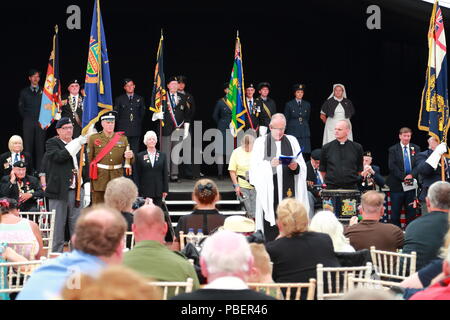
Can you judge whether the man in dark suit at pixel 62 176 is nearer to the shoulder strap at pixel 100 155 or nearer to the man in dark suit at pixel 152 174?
the shoulder strap at pixel 100 155

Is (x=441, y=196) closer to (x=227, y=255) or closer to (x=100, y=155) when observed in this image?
(x=227, y=255)

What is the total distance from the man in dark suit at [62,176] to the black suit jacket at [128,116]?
3.70 m

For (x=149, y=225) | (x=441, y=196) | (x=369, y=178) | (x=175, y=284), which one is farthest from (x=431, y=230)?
(x=369, y=178)

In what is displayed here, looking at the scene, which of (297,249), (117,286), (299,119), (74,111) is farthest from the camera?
(299,119)

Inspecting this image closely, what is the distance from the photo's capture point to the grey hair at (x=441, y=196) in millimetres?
6629

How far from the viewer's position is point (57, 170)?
10648mm

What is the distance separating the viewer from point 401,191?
12938 millimetres

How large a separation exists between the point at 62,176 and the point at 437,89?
4720 mm

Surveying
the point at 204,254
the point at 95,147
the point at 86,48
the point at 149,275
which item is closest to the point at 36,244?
the point at 149,275

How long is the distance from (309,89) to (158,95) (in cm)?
497

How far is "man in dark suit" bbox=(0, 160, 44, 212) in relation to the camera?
11195mm

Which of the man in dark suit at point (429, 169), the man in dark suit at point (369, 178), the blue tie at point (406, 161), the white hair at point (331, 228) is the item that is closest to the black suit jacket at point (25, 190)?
the man in dark suit at point (369, 178)

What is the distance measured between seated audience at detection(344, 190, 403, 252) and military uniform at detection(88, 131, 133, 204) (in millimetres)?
4647

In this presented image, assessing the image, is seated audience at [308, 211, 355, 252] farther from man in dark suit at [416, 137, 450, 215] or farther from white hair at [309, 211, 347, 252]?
man in dark suit at [416, 137, 450, 215]
